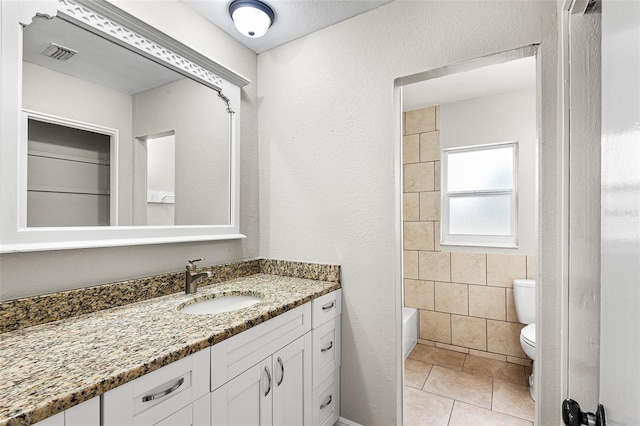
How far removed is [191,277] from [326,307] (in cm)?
71

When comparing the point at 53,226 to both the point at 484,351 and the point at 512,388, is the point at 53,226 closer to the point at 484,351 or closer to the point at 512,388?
the point at 512,388

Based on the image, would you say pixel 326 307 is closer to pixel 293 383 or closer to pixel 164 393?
pixel 293 383

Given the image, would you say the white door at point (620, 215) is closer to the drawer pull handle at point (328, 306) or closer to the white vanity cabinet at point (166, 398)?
the white vanity cabinet at point (166, 398)

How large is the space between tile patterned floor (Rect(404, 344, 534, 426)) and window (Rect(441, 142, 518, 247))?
1.02 m

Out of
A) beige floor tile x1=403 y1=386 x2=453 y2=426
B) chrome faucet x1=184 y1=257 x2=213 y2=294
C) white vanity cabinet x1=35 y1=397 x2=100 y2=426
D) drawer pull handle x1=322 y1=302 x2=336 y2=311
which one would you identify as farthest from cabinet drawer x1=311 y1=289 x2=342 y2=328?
white vanity cabinet x1=35 y1=397 x2=100 y2=426

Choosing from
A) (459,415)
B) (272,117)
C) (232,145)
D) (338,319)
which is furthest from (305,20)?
(459,415)

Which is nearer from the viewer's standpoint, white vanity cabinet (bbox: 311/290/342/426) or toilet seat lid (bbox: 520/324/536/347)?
white vanity cabinet (bbox: 311/290/342/426)

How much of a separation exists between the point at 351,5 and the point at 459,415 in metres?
2.50

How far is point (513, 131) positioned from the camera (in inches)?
106

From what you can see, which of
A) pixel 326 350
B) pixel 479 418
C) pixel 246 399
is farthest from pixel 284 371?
pixel 479 418

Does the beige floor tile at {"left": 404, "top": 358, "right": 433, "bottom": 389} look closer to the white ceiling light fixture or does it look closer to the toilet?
the toilet

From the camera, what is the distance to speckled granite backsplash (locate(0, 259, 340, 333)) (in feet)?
3.43

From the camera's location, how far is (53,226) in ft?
3.76

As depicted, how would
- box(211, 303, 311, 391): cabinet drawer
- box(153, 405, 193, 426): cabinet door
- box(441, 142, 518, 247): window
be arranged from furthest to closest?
1. box(441, 142, 518, 247): window
2. box(211, 303, 311, 391): cabinet drawer
3. box(153, 405, 193, 426): cabinet door
